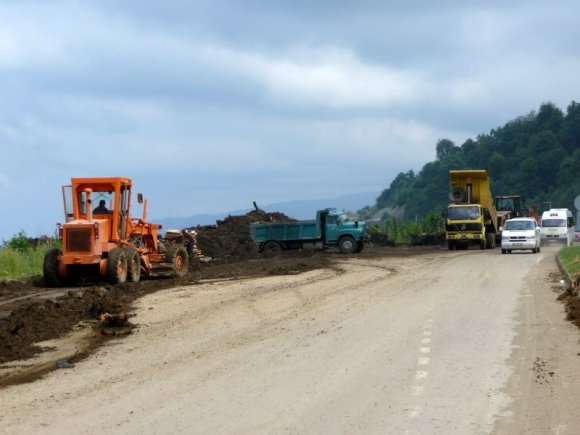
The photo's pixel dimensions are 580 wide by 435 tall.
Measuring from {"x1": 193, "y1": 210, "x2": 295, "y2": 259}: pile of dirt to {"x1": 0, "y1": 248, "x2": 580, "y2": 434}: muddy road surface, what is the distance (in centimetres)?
3025

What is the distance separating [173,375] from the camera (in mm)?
12570

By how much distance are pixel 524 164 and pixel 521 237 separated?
78.7 metres

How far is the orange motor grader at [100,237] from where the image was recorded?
27672 millimetres

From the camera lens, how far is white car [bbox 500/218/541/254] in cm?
4712

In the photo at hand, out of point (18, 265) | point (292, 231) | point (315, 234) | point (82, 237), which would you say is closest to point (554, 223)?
point (315, 234)

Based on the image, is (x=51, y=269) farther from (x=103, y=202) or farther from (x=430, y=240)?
(x=430, y=240)

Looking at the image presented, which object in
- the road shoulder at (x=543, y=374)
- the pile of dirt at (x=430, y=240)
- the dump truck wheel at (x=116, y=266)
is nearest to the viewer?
the road shoulder at (x=543, y=374)

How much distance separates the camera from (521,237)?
47125 millimetres

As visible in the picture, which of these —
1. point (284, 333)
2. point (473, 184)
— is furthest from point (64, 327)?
point (473, 184)

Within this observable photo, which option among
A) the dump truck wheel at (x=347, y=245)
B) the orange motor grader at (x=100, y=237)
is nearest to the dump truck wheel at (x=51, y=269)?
the orange motor grader at (x=100, y=237)

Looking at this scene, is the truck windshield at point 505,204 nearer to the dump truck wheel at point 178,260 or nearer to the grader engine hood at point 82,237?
the dump truck wheel at point 178,260

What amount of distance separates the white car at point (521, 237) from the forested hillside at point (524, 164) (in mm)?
63148

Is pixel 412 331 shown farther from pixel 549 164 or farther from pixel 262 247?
pixel 549 164

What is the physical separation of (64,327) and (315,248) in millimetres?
34357
